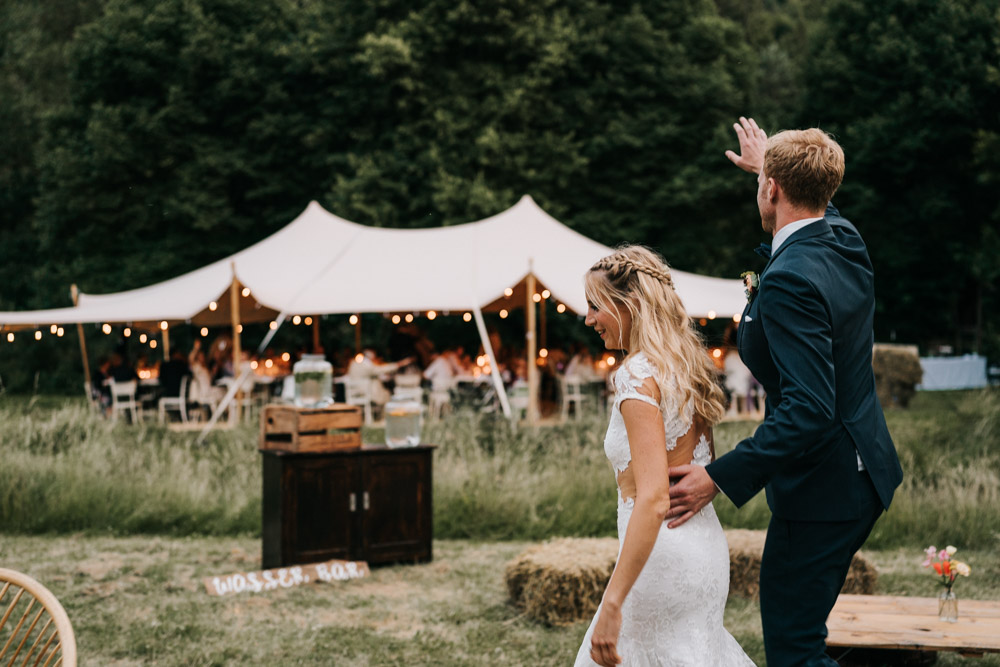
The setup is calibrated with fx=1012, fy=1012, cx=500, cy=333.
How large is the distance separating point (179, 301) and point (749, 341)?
50.2 ft

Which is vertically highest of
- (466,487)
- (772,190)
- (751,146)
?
(751,146)

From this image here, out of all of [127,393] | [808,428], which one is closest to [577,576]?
[808,428]

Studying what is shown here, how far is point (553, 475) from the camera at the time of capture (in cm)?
849

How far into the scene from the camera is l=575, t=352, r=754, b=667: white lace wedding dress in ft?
8.38

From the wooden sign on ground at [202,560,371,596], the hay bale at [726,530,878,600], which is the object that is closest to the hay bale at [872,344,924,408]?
the hay bale at [726,530,878,600]

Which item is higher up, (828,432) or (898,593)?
(828,432)

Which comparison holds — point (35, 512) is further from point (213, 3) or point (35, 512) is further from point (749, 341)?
point (213, 3)

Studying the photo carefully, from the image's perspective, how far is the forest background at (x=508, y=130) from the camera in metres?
24.6

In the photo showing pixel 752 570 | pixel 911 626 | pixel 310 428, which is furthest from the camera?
pixel 310 428

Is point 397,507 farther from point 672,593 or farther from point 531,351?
point 531,351

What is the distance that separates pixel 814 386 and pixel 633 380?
424 mm

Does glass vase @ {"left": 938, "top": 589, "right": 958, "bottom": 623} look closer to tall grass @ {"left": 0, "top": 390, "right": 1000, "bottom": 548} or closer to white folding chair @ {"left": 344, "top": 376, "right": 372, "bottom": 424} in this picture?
tall grass @ {"left": 0, "top": 390, "right": 1000, "bottom": 548}

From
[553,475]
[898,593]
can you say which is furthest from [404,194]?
[898,593]

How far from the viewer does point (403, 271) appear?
50.6 ft
